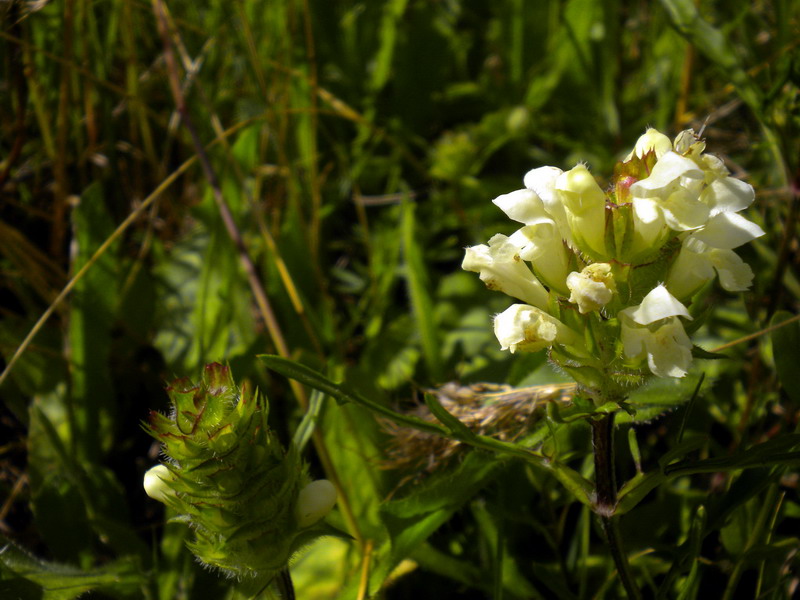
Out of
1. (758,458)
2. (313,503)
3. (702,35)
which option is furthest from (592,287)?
(702,35)

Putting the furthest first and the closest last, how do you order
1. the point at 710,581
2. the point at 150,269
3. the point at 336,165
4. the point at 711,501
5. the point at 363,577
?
the point at 336,165 < the point at 150,269 < the point at 710,581 < the point at 363,577 < the point at 711,501

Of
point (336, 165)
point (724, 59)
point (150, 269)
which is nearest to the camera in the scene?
point (724, 59)

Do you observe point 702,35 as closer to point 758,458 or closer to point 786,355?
point 786,355

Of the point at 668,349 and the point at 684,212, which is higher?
the point at 684,212

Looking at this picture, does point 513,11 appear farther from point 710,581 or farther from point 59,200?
point 710,581

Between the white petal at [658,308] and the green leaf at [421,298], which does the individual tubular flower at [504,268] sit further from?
the green leaf at [421,298]

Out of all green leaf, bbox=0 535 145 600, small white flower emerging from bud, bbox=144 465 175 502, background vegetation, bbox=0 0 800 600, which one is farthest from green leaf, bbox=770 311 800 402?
green leaf, bbox=0 535 145 600

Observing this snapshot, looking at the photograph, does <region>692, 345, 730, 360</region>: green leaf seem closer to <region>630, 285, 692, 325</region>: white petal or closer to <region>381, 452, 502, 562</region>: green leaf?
<region>630, 285, 692, 325</region>: white petal

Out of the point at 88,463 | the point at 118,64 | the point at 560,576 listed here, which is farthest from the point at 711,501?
the point at 118,64
